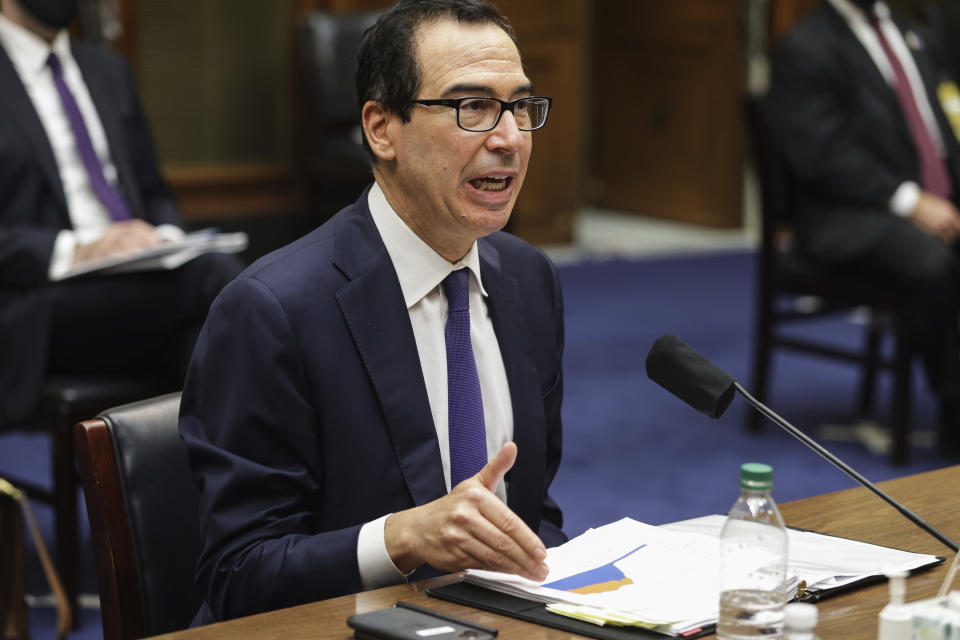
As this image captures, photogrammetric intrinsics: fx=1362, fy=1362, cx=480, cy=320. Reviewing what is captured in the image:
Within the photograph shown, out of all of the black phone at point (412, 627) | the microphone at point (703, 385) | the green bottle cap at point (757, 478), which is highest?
the microphone at point (703, 385)

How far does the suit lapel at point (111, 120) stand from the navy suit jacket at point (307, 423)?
1830 millimetres

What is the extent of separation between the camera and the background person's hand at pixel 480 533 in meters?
1.35

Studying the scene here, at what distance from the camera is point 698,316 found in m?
5.93

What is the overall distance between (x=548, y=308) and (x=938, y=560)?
0.63 metres

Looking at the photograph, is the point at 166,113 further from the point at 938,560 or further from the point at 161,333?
the point at 938,560

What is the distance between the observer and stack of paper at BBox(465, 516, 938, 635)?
1284 millimetres

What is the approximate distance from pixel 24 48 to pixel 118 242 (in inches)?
24.2

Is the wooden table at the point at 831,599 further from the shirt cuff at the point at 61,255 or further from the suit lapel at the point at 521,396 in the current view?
the shirt cuff at the point at 61,255

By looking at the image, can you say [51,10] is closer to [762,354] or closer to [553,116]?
[762,354]

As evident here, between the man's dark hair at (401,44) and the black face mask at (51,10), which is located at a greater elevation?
the black face mask at (51,10)

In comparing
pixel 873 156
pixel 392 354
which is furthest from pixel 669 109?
pixel 392 354

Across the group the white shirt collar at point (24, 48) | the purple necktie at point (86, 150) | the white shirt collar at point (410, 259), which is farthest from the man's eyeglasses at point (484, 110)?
the white shirt collar at point (24, 48)

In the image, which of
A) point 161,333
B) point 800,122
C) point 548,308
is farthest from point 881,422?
point 548,308

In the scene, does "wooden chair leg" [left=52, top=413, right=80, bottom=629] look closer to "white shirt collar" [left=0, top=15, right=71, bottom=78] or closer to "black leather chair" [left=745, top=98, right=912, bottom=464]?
"white shirt collar" [left=0, top=15, right=71, bottom=78]
